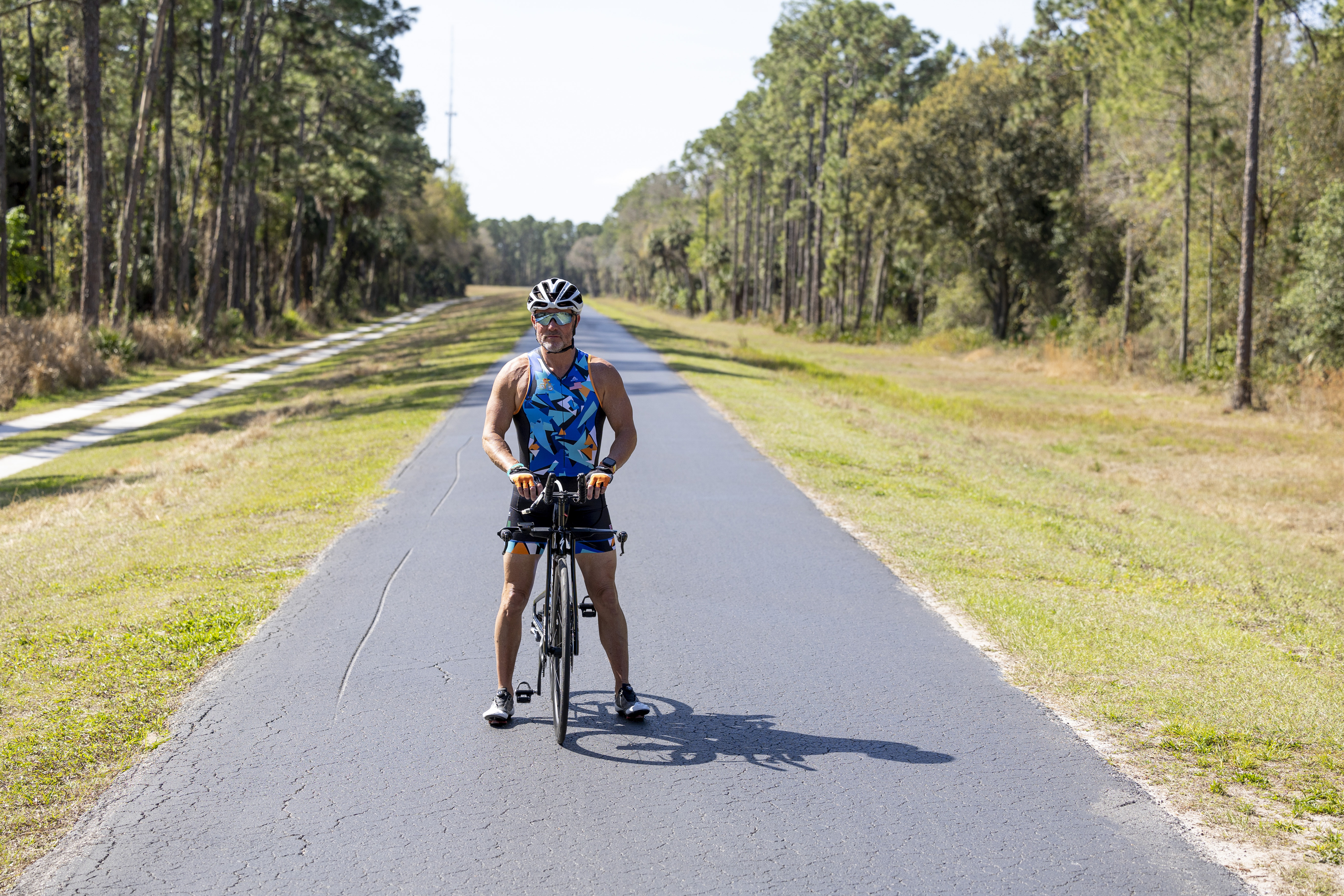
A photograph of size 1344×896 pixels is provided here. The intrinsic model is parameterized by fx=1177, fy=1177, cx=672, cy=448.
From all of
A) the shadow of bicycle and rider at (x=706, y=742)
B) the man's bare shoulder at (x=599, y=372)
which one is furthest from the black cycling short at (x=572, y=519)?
the shadow of bicycle and rider at (x=706, y=742)

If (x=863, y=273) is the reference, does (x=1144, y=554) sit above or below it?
below

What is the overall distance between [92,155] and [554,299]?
27.7 meters

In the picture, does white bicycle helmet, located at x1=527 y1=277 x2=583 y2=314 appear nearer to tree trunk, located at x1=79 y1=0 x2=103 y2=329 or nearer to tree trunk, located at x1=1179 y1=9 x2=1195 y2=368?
tree trunk, located at x1=1179 y1=9 x2=1195 y2=368

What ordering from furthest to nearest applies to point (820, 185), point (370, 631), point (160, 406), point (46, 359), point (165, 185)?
point (820, 185) → point (165, 185) → point (46, 359) → point (160, 406) → point (370, 631)

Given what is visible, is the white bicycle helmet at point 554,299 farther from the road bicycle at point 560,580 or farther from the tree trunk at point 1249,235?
the tree trunk at point 1249,235

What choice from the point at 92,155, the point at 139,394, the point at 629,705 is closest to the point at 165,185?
the point at 92,155

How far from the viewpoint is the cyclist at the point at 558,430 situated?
523 cm

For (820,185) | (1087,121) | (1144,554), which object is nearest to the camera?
(1144,554)

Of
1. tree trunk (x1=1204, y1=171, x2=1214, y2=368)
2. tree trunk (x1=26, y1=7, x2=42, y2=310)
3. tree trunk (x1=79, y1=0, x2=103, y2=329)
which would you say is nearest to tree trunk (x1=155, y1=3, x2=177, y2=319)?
tree trunk (x1=26, y1=7, x2=42, y2=310)

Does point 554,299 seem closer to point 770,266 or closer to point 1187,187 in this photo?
point 1187,187

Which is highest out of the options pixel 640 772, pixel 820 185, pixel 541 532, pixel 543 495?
pixel 820 185

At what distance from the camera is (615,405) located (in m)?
5.44

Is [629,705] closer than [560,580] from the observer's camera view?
No

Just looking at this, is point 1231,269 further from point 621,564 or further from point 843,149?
point 843,149
